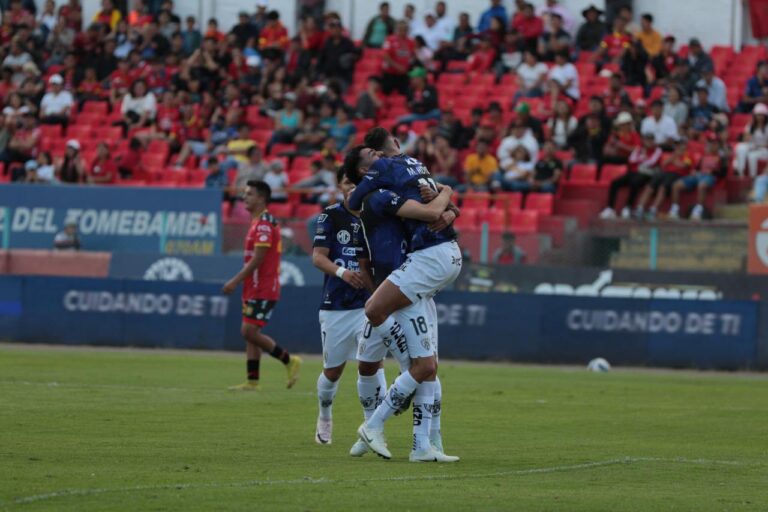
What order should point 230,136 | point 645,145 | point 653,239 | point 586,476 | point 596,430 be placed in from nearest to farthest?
point 586,476
point 596,430
point 653,239
point 645,145
point 230,136

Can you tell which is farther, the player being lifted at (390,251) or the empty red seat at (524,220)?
the empty red seat at (524,220)

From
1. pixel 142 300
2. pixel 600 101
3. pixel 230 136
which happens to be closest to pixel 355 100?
pixel 230 136

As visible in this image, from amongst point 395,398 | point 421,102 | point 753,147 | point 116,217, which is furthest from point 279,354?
point 421,102

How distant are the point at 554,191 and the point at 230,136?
809 centimetres

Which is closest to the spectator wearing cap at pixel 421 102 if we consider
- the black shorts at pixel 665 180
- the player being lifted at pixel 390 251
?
the black shorts at pixel 665 180

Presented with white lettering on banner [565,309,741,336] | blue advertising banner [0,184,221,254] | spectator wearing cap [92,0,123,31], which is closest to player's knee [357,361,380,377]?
white lettering on banner [565,309,741,336]

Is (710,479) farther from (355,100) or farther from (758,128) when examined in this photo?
(355,100)

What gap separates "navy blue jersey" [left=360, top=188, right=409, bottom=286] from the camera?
35.3ft

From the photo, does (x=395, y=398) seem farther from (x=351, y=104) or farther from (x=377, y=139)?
(x=351, y=104)

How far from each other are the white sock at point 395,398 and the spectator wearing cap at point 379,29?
966 inches

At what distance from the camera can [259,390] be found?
17.8 meters

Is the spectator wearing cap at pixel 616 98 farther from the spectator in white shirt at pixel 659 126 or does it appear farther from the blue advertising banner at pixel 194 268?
the blue advertising banner at pixel 194 268

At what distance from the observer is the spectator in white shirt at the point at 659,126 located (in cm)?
2850

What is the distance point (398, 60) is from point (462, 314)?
9356mm
